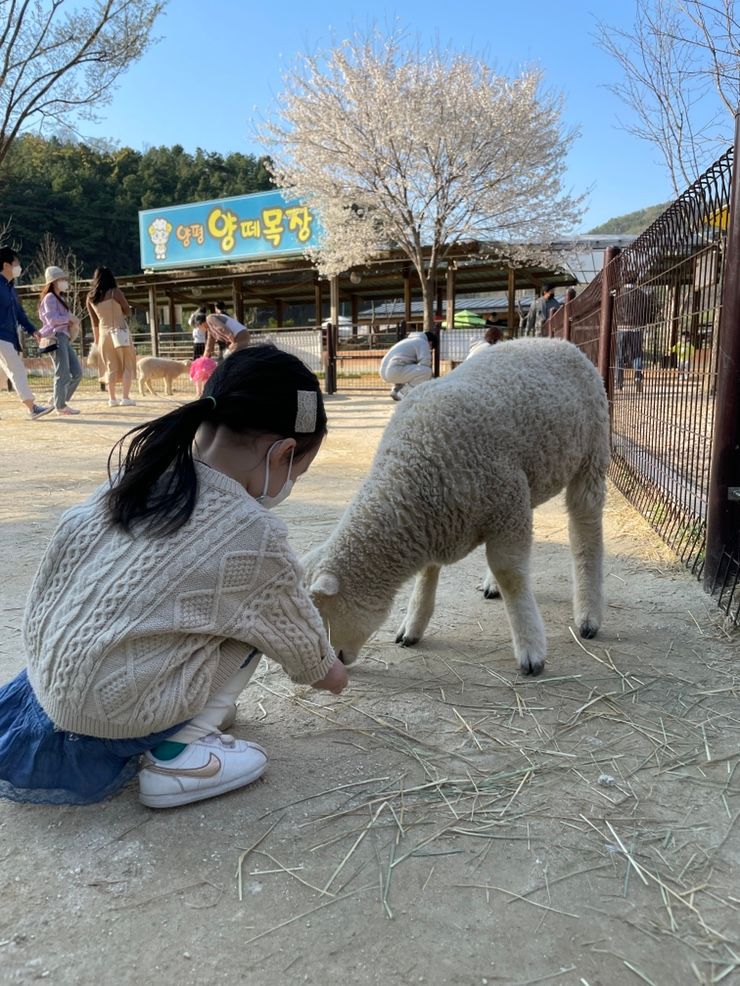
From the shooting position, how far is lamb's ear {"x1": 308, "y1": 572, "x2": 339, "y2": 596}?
2.19m

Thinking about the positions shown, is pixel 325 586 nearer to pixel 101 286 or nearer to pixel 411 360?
pixel 411 360

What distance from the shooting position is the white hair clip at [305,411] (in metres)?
1.68

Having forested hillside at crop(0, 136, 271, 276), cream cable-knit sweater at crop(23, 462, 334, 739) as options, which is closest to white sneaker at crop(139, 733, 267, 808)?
cream cable-knit sweater at crop(23, 462, 334, 739)

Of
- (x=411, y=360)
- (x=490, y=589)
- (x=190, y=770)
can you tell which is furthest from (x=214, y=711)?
(x=411, y=360)

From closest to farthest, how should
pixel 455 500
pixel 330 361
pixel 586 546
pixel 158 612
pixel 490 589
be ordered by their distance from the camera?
pixel 158 612 → pixel 455 500 → pixel 586 546 → pixel 490 589 → pixel 330 361

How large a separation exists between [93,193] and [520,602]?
195ft

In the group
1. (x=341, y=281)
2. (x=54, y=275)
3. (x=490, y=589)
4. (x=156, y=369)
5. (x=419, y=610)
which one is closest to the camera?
(x=419, y=610)

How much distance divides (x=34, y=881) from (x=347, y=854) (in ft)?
2.10

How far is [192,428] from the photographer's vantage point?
1.56 meters

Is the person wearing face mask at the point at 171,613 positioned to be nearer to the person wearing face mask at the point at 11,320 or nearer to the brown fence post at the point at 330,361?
the person wearing face mask at the point at 11,320

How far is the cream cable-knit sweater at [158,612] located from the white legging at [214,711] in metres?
0.06

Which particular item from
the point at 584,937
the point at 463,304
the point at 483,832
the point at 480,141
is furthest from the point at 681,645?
the point at 463,304

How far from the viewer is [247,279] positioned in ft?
85.4

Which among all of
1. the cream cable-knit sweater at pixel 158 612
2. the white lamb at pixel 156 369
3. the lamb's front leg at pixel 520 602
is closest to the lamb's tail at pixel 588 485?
the lamb's front leg at pixel 520 602
